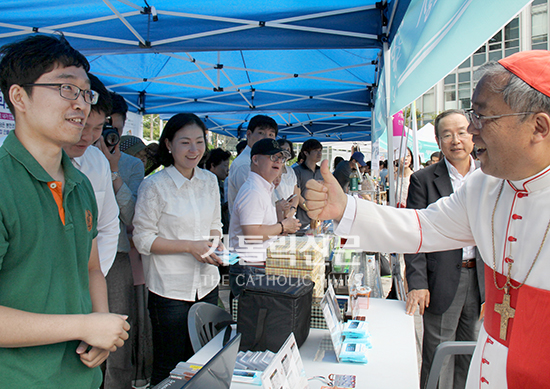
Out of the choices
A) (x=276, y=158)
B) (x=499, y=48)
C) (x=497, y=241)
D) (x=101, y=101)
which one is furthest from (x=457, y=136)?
(x=499, y=48)

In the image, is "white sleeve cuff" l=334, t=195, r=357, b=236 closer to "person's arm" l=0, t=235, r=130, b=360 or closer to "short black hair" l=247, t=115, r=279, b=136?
"person's arm" l=0, t=235, r=130, b=360

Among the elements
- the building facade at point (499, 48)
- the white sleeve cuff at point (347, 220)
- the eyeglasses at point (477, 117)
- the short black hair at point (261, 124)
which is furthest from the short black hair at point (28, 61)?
the building facade at point (499, 48)

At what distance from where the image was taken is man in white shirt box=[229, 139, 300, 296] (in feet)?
8.54

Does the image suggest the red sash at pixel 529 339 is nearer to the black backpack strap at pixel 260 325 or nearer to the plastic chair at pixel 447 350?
the plastic chair at pixel 447 350

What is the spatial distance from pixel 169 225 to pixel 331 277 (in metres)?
1.02

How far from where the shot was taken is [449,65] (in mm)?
1258

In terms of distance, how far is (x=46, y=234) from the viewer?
3.70 ft

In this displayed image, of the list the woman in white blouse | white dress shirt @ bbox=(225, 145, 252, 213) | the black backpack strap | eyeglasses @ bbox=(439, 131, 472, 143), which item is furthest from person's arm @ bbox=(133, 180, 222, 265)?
eyeglasses @ bbox=(439, 131, 472, 143)

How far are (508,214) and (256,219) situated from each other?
172cm

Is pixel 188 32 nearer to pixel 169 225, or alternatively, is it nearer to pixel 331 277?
pixel 169 225

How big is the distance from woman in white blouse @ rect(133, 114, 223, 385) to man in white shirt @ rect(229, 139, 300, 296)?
0.23m

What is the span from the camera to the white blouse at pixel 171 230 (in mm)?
2287

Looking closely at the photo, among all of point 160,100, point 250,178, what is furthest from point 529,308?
point 160,100

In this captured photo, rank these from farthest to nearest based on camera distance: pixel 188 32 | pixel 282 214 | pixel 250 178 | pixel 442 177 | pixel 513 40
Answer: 1. pixel 513 40
2. pixel 188 32
3. pixel 282 214
4. pixel 250 178
5. pixel 442 177
